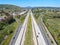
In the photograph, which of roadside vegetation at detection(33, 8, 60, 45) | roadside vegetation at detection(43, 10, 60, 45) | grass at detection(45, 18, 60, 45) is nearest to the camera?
grass at detection(45, 18, 60, 45)

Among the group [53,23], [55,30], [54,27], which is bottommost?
[53,23]

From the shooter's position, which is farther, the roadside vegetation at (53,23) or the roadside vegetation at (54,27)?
the roadside vegetation at (53,23)

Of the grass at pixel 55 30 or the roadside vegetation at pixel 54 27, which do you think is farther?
the roadside vegetation at pixel 54 27

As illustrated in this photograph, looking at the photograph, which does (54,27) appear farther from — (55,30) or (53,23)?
(53,23)

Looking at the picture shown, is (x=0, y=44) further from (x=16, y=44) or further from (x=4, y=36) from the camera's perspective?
(x=4, y=36)

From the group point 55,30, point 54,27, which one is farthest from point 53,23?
point 55,30

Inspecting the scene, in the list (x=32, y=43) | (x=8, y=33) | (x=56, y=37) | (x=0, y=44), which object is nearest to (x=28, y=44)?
(x=32, y=43)

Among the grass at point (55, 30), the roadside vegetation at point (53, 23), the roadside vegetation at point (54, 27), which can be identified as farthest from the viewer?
the roadside vegetation at point (53, 23)

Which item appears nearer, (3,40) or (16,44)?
→ (16,44)

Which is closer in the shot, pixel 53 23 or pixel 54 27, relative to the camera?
pixel 54 27

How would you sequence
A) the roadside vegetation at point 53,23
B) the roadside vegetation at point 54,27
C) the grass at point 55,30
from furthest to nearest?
the roadside vegetation at point 53,23, the roadside vegetation at point 54,27, the grass at point 55,30

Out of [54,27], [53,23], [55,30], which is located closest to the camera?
[55,30]
